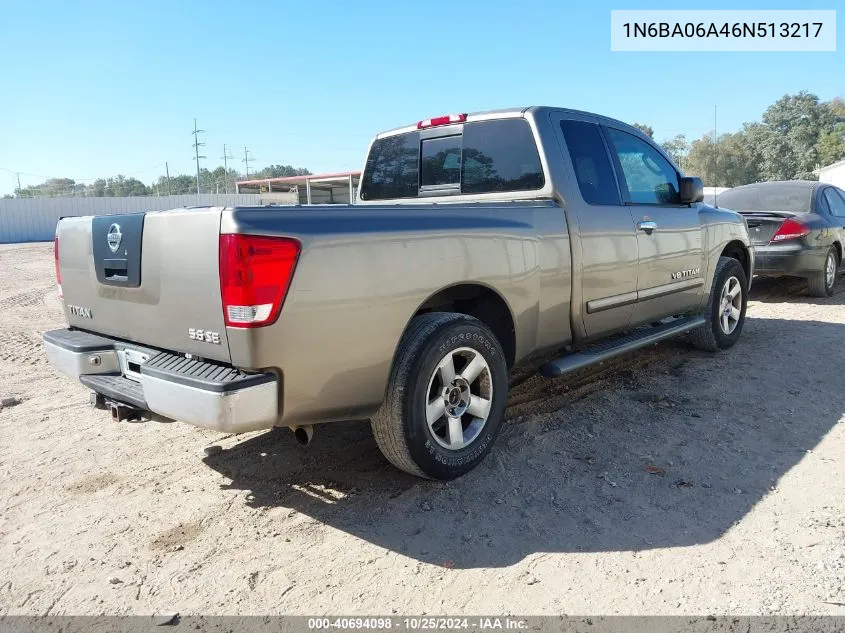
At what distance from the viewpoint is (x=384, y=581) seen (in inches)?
100

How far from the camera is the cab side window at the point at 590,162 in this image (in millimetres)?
4172

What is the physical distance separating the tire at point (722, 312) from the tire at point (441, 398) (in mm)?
3030

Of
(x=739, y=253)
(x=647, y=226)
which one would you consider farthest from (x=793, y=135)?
(x=647, y=226)

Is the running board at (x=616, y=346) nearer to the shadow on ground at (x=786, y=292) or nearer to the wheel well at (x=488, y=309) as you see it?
the wheel well at (x=488, y=309)

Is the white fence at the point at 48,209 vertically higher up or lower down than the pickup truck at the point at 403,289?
higher up

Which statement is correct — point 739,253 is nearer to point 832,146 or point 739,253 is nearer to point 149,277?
point 149,277

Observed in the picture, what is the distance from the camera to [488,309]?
372cm

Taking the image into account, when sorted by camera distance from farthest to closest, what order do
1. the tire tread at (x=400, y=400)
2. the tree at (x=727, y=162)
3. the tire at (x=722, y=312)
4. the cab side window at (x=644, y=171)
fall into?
the tree at (x=727, y=162)
the tire at (x=722, y=312)
the cab side window at (x=644, y=171)
the tire tread at (x=400, y=400)

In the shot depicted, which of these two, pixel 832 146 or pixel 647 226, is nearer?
pixel 647 226

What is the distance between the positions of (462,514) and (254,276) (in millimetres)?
1492

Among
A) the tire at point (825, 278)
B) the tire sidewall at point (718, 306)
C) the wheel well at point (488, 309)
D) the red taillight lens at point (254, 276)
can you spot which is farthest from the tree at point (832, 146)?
the red taillight lens at point (254, 276)

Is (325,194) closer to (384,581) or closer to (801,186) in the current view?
(801,186)

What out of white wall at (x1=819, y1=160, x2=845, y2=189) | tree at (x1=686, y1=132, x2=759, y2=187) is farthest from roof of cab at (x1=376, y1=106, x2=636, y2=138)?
tree at (x1=686, y1=132, x2=759, y2=187)

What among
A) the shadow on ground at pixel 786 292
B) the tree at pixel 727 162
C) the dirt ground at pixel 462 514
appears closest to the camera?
the dirt ground at pixel 462 514
